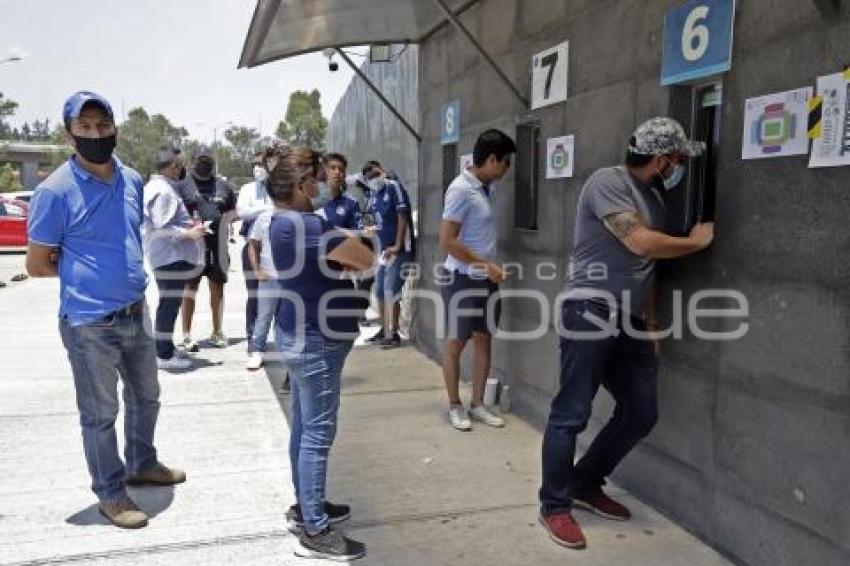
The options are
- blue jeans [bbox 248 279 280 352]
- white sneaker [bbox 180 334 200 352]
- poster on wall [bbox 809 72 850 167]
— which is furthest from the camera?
white sneaker [bbox 180 334 200 352]

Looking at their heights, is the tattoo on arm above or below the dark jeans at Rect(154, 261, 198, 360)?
above

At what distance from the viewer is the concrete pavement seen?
3057 millimetres

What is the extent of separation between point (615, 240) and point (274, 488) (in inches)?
85.7

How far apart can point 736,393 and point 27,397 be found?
4.92m

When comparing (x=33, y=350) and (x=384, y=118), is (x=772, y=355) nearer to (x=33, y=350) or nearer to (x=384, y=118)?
(x=33, y=350)

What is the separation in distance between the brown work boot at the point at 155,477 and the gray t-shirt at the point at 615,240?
2.38m

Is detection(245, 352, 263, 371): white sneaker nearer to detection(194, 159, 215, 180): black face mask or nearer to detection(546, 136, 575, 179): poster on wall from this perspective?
detection(194, 159, 215, 180): black face mask

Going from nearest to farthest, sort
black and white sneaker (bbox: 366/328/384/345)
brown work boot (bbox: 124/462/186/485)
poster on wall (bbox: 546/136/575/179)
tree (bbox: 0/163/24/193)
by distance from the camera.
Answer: brown work boot (bbox: 124/462/186/485), poster on wall (bbox: 546/136/575/179), black and white sneaker (bbox: 366/328/384/345), tree (bbox: 0/163/24/193)

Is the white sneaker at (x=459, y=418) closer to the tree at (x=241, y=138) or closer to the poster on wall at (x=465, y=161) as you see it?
the poster on wall at (x=465, y=161)

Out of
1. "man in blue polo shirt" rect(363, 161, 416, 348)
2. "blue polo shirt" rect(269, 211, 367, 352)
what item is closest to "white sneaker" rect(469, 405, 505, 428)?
"blue polo shirt" rect(269, 211, 367, 352)

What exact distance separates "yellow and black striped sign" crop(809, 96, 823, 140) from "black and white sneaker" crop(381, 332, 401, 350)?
204 inches

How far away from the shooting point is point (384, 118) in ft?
32.9

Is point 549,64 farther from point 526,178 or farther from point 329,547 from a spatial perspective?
point 329,547

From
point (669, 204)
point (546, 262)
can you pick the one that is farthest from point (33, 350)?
point (669, 204)
